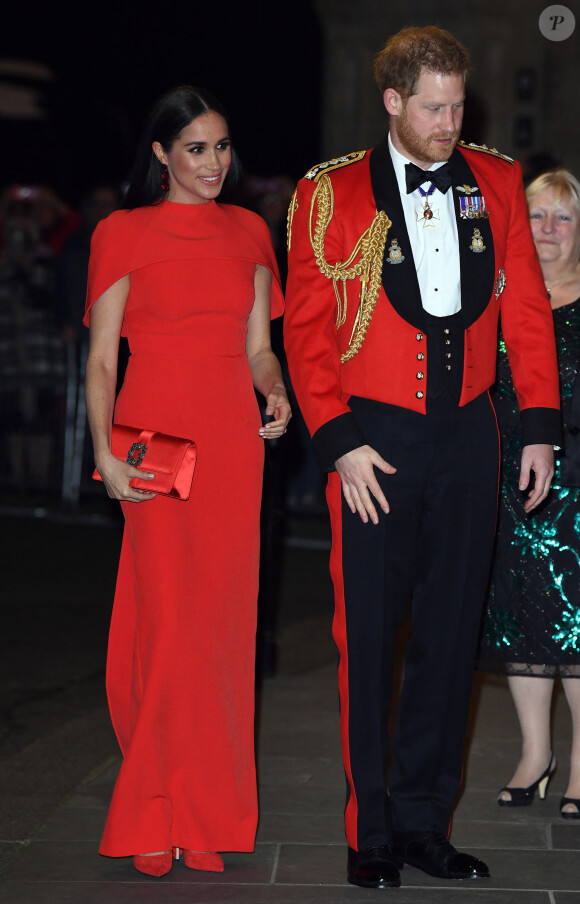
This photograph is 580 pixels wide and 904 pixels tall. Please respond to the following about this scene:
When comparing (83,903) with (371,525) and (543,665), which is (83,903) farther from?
(543,665)

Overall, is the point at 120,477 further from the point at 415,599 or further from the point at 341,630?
the point at 415,599

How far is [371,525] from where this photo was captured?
143 inches

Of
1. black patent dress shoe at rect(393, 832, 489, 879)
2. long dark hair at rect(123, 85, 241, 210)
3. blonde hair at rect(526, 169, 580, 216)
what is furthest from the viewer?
blonde hair at rect(526, 169, 580, 216)

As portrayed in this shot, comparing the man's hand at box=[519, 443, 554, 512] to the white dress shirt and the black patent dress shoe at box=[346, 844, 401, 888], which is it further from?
the black patent dress shoe at box=[346, 844, 401, 888]

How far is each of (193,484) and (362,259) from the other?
2.58ft

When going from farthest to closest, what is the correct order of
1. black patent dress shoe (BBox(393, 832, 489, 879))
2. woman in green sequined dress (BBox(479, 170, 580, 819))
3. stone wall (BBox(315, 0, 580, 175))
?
1. stone wall (BBox(315, 0, 580, 175))
2. woman in green sequined dress (BBox(479, 170, 580, 819))
3. black patent dress shoe (BBox(393, 832, 489, 879))

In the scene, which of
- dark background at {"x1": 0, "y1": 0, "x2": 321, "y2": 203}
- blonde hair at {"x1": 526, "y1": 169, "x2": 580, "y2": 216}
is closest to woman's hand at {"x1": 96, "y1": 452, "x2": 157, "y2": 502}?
blonde hair at {"x1": 526, "y1": 169, "x2": 580, "y2": 216}

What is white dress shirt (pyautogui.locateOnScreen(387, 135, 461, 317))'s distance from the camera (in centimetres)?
361

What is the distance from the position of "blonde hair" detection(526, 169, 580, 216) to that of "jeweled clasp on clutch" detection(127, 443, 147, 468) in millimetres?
1727

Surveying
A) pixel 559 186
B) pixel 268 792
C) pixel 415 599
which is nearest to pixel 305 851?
pixel 268 792

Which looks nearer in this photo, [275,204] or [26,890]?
[26,890]

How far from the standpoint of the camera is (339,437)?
352 cm

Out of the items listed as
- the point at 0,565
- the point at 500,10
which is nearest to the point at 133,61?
the point at 500,10

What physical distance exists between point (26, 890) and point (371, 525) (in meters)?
1.34
